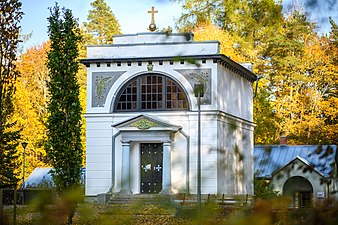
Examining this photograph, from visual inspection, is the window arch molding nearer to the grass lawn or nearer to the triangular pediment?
the triangular pediment

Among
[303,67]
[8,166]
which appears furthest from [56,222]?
[303,67]

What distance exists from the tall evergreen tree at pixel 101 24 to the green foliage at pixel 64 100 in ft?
79.1

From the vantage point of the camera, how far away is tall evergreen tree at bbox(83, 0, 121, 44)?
165 ft

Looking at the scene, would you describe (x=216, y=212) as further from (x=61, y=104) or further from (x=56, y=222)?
(x=61, y=104)

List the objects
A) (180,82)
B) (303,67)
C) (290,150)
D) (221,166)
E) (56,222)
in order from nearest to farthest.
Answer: (56,222), (221,166), (180,82), (290,150), (303,67)

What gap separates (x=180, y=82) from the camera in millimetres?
28156

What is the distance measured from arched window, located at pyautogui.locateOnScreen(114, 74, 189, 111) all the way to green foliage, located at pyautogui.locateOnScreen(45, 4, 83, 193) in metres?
→ 3.20

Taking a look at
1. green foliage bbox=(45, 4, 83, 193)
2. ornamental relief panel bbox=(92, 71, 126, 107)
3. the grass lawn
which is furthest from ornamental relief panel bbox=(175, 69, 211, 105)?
the grass lawn

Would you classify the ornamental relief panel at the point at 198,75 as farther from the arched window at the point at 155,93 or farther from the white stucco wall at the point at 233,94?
the arched window at the point at 155,93

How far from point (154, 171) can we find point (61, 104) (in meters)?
4.61

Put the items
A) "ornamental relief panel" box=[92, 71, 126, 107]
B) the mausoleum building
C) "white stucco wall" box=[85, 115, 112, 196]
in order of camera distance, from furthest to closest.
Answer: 1. "ornamental relief panel" box=[92, 71, 126, 107]
2. "white stucco wall" box=[85, 115, 112, 196]
3. the mausoleum building

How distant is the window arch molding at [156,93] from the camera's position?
1115 inches

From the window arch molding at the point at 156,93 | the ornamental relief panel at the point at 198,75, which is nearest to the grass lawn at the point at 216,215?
the ornamental relief panel at the point at 198,75

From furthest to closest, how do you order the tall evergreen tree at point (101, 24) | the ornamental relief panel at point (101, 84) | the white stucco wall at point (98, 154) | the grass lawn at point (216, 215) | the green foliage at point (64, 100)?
the tall evergreen tree at point (101, 24) → the ornamental relief panel at point (101, 84) → the white stucco wall at point (98, 154) → the green foliage at point (64, 100) → the grass lawn at point (216, 215)
